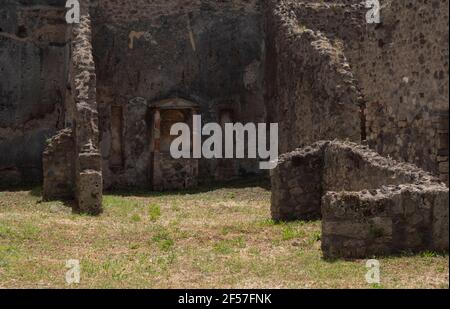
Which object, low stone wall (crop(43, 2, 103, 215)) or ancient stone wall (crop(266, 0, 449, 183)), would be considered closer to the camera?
ancient stone wall (crop(266, 0, 449, 183))

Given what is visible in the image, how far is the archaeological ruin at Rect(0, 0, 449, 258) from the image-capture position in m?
13.2

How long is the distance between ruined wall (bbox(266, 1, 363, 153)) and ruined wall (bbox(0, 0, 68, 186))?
21.5ft

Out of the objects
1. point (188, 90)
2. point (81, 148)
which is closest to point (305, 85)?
point (81, 148)

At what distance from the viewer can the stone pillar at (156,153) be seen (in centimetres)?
2128

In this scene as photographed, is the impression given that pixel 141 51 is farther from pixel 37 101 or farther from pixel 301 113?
pixel 301 113

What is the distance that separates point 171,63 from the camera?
21.9m

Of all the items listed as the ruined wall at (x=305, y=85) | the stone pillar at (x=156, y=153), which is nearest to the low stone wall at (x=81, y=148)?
the stone pillar at (x=156, y=153)

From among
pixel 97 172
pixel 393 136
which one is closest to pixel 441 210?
pixel 393 136

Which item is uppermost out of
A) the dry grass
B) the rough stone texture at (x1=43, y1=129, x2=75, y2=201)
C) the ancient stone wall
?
the ancient stone wall

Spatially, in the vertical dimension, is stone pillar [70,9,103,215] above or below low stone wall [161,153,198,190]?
above

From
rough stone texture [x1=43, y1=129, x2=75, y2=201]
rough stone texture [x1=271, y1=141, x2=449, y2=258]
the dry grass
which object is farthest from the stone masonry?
rough stone texture [x1=271, y1=141, x2=449, y2=258]

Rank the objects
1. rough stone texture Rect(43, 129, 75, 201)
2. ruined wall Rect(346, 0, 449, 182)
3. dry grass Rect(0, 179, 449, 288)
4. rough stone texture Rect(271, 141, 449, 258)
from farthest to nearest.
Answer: rough stone texture Rect(43, 129, 75, 201)
ruined wall Rect(346, 0, 449, 182)
rough stone texture Rect(271, 141, 449, 258)
dry grass Rect(0, 179, 449, 288)

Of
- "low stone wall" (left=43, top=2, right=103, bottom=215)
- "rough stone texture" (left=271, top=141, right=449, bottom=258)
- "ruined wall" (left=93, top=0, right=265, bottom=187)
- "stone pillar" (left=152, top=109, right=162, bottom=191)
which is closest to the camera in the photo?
"rough stone texture" (left=271, top=141, right=449, bottom=258)

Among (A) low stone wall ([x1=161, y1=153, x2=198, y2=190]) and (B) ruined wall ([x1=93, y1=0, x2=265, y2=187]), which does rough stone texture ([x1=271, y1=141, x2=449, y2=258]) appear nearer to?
(A) low stone wall ([x1=161, y1=153, x2=198, y2=190])
